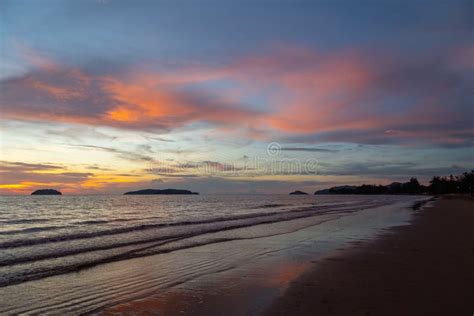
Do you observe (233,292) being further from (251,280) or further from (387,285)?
(387,285)

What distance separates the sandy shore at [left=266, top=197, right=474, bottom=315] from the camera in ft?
24.3

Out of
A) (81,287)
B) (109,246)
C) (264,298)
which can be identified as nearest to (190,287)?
(264,298)

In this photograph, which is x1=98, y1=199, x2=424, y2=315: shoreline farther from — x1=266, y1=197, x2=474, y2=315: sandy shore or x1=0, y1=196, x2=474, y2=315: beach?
x1=266, y1=197, x2=474, y2=315: sandy shore

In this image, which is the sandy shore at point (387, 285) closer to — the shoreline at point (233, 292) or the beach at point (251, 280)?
the beach at point (251, 280)

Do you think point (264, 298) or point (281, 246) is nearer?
point (264, 298)

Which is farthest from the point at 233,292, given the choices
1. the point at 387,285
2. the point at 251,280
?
the point at 387,285

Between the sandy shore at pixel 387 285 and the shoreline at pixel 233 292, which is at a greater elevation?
the sandy shore at pixel 387 285

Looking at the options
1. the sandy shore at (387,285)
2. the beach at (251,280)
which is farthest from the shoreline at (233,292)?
the sandy shore at (387,285)

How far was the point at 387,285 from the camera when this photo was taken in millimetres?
9266

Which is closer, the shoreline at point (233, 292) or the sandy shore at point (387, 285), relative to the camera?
the sandy shore at point (387, 285)

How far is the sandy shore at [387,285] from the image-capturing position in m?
7.40

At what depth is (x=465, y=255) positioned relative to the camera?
13.4 metres

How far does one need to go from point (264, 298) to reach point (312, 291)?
4.11ft

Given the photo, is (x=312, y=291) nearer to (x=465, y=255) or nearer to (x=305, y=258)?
(x=305, y=258)
